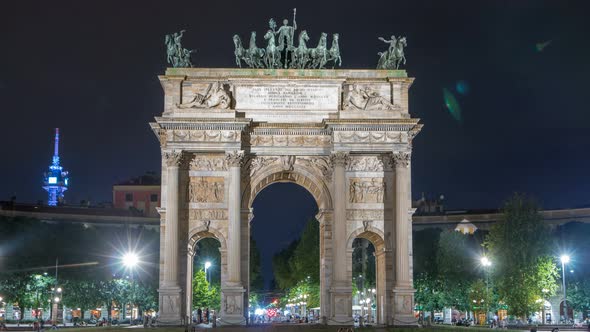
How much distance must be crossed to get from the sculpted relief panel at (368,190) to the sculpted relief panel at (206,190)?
7174 millimetres

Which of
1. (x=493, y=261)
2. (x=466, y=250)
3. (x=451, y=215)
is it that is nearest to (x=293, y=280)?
(x=451, y=215)

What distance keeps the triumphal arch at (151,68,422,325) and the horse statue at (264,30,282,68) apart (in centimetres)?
108

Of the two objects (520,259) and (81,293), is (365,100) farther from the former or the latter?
(81,293)

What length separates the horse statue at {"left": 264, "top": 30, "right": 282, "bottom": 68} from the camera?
49278 mm

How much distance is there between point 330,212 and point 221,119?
26.0 ft

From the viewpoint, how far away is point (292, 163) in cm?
4812

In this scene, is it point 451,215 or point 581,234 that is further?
point 451,215

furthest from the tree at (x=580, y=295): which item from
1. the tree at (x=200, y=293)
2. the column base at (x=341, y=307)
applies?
the column base at (x=341, y=307)

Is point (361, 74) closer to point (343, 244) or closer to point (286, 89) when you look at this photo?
point (286, 89)

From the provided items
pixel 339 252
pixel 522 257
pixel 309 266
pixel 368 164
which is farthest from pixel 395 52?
pixel 309 266

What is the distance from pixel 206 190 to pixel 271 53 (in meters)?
8.51

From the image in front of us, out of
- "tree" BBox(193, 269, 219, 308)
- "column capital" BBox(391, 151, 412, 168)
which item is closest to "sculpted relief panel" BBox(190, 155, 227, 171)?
"column capital" BBox(391, 151, 412, 168)

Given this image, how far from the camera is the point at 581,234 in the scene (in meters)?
86.8

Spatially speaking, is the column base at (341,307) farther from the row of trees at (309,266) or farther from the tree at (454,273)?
the row of trees at (309,266)
